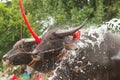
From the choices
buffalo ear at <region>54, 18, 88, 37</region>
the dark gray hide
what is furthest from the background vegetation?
buffalo ear at <region>54, 18, 88, 37</region>

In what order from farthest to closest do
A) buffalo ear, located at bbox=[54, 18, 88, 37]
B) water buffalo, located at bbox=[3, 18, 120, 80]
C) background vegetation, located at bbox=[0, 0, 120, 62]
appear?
background vegetation, located at bbox=[0, 0, 120, 62]
water buffalo, located at bbox=[3, 18, 120, 80]
buffalo ear, located at bbox=[54, 18, 88, 37]

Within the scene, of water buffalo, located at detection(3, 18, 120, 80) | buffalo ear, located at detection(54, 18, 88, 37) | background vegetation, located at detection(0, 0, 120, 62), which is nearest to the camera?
buffalo ear, located at detection(54, 18, 88, 37)

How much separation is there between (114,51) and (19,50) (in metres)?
0.86

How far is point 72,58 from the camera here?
12.5 feet

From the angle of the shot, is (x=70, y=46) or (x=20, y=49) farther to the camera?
(x=20, y=49)

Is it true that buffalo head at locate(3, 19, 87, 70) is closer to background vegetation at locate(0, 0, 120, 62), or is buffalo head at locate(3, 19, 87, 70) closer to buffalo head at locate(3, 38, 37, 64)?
buffalo head at locate(3, 38, 37, 64)

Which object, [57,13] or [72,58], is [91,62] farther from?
[57,13]

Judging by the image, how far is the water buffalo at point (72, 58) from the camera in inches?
149

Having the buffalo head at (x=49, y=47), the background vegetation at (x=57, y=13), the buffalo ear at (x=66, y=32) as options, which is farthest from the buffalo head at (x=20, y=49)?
the background vegetation at (x=57, y=13)

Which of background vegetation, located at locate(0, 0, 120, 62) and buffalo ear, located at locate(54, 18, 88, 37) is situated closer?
buffalo ear, located at locate(54, 18, 88, 37)

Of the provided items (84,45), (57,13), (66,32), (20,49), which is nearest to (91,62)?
(84,45)

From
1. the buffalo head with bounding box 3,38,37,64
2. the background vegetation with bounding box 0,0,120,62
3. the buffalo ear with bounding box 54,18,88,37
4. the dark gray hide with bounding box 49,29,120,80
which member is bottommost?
the background vegetation with bounding box 0,0,120,62

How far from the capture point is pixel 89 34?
156 inches

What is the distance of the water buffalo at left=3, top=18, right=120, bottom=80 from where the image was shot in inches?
149
